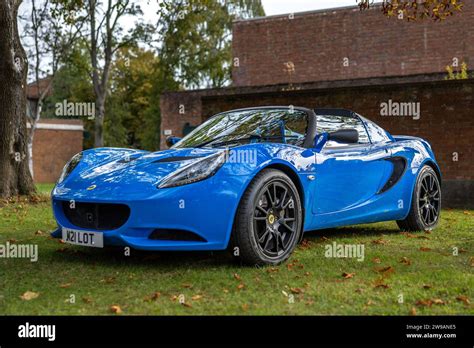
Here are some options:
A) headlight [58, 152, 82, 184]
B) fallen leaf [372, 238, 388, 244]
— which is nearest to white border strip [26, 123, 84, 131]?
headlight [58, 152, 82, 184]

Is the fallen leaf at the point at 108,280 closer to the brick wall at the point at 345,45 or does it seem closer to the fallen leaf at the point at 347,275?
the fallen leaf at the point at 347,275

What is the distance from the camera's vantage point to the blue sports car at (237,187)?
4.71 meters

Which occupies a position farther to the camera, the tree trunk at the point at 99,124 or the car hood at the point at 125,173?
the tree trunk at the point at 99,124

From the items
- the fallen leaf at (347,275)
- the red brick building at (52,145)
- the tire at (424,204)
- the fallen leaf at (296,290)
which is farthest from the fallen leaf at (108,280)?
the red brick building at (52,145)

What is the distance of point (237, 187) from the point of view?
4.82m

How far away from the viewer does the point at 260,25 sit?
26.5m

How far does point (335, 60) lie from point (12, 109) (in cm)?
1569

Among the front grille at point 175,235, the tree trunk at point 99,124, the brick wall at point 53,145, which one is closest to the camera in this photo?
the front grille at point 175,235

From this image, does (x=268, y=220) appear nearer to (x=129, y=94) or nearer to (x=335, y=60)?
(x=335, y=60)

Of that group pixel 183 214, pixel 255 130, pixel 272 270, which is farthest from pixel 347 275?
pixel 255 130

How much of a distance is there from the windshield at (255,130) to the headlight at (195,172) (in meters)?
0.87

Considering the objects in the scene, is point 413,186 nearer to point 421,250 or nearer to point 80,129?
point 421,250

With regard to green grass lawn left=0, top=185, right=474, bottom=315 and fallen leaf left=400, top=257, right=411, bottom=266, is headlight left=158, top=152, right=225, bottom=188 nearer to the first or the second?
green grass lawn left=0, top=185, right=474, bottom=315

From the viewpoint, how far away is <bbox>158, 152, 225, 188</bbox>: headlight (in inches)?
187
